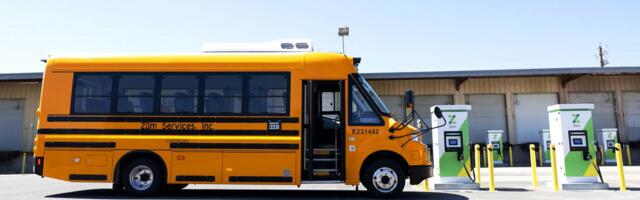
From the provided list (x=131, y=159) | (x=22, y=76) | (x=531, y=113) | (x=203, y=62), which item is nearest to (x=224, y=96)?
(x=203, y=62)

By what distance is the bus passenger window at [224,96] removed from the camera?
896 centimetres

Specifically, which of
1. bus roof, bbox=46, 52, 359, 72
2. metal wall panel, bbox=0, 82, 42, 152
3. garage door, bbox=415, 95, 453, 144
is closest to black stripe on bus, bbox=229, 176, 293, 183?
bus roof, bbox=46, 52, 359, 72

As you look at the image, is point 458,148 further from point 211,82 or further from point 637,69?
point 637,69

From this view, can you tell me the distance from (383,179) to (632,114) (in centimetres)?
2161

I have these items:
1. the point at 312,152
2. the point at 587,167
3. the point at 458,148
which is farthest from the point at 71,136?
the point at 587,167

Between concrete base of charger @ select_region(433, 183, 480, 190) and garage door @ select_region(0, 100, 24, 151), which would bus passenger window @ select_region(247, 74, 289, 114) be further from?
garage door @ select_region(0, 100, 24, 151)

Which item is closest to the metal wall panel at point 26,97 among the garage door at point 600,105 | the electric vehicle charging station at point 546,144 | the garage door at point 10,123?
the garage door at point 10,123

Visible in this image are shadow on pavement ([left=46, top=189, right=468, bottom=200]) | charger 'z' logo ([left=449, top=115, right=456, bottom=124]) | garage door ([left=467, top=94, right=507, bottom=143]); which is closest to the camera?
shadow on pavement ([left=46, top=189, right=468, bottom=200])

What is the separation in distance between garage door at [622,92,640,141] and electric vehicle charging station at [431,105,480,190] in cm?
1762

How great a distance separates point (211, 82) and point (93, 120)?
2.42 meters

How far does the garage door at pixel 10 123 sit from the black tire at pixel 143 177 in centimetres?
1933

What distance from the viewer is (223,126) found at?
891 cm

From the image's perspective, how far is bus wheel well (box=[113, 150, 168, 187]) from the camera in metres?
8.98

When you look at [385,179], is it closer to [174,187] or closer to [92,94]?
[174,187]
